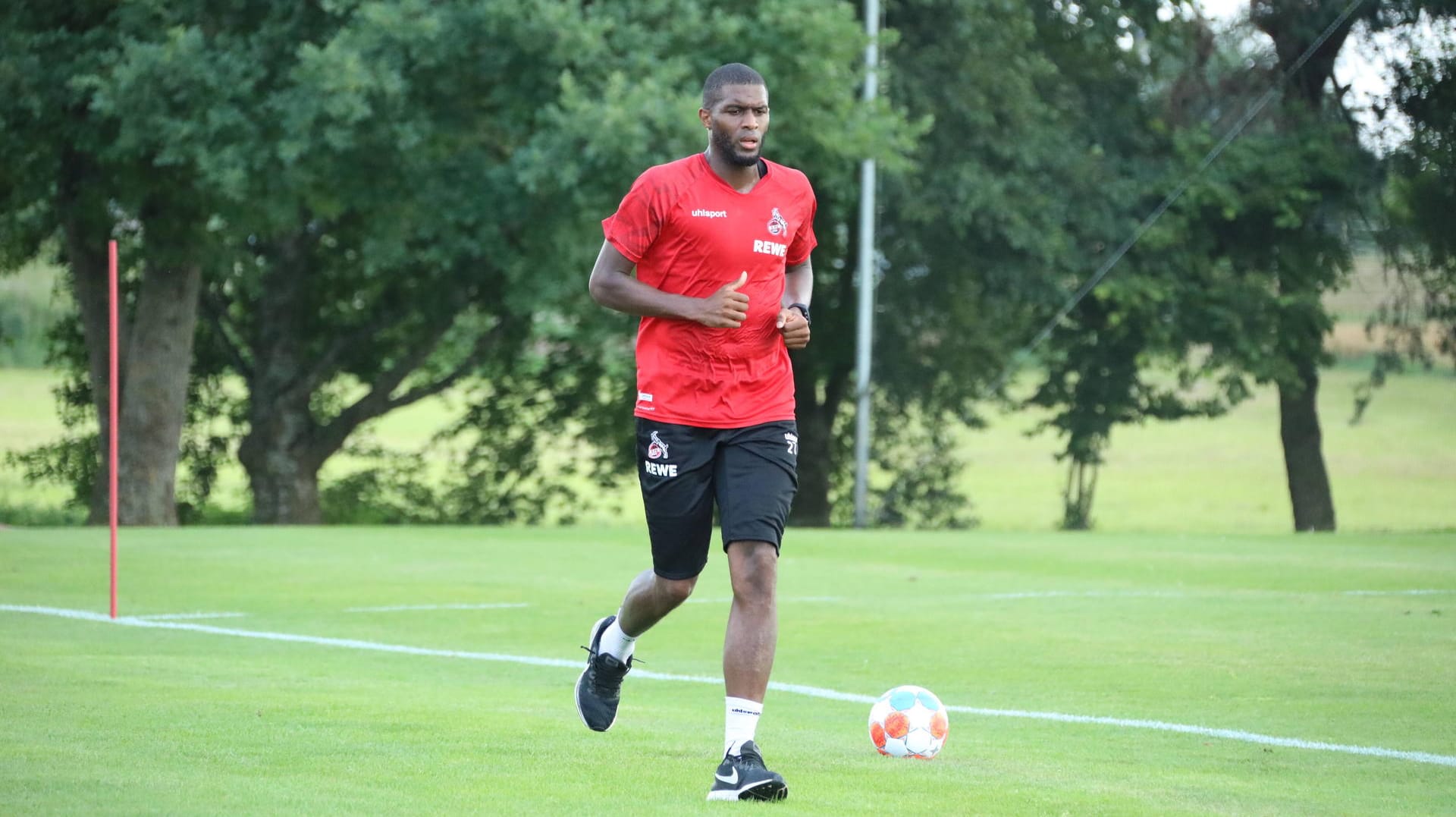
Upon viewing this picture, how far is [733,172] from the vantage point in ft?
21.0

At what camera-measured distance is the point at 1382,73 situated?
26234 millimetres

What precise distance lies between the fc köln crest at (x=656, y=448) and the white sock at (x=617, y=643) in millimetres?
847

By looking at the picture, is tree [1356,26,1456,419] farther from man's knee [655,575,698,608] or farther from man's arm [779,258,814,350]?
man's knee [655,575,698,608]

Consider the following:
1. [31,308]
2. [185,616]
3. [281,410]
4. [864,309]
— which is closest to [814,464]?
[864,309]

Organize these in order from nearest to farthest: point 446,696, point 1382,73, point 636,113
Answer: point 446,696, point 636,113, point 1382,73

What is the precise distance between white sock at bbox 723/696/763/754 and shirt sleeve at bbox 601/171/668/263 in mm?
1528

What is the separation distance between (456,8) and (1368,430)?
1445 centimetres

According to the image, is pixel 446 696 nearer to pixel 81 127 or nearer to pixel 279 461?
pixel 81 127

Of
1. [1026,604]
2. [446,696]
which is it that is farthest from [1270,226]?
[446,696]

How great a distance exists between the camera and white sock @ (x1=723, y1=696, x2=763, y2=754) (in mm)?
5809

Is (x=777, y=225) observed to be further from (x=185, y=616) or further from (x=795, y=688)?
(x=185, y=616)

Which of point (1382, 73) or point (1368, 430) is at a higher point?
point (1382, 73)

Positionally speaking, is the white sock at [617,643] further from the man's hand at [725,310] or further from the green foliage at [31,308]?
the green foliage at [31,308]

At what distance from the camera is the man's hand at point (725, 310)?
623 centimetres
